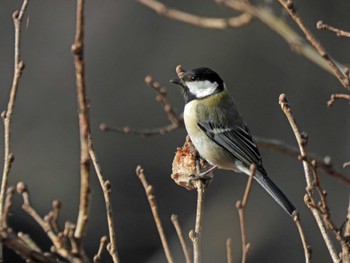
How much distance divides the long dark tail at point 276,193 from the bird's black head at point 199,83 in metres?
0.47

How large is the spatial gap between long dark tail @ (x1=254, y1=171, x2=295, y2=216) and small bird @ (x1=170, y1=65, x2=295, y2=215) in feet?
0.26

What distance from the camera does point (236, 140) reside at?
10.7 ft

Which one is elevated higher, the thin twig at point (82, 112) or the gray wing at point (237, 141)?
the thin twig at point (82, 112)

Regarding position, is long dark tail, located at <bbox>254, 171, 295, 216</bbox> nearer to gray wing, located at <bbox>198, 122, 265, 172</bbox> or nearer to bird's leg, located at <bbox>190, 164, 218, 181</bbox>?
gray wing, located at <bbox>198, 122, 265, 172</bbox>

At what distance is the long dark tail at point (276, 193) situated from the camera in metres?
2.84

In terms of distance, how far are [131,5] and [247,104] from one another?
204 centimetres

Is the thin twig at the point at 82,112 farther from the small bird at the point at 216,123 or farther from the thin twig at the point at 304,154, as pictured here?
the small bird at the point at 216,123

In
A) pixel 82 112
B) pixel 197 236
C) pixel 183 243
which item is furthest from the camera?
pixel 197 236

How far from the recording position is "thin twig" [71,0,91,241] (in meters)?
1.22

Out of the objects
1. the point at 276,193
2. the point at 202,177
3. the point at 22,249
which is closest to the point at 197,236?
the point at 22,249

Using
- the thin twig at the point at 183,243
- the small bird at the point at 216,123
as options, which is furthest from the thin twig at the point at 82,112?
the small bird at the point at 216,123

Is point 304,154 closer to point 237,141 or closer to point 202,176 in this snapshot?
point 202,176

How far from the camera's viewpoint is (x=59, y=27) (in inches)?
369

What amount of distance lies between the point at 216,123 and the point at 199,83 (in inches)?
8.2
